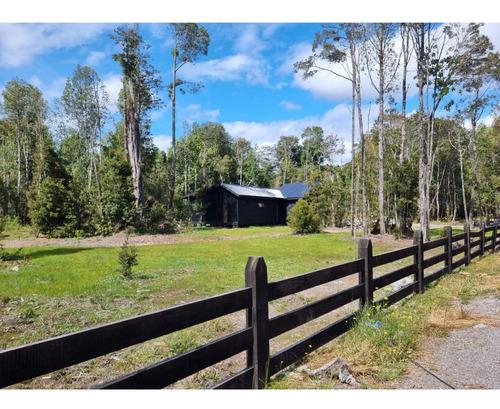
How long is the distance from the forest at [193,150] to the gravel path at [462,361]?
12.6 meters

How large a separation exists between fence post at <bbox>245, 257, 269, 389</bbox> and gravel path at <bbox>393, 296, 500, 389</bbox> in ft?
3.77

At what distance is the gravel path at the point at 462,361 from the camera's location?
2.71 meters

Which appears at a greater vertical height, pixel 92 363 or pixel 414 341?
pixel 414 341

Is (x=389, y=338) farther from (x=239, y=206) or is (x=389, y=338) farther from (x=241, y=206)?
(x=241, y=206)

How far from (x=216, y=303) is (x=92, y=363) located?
2.21 m

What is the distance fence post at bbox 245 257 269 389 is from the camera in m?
2.52

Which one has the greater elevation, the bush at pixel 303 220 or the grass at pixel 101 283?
the bush at pixel 303 220

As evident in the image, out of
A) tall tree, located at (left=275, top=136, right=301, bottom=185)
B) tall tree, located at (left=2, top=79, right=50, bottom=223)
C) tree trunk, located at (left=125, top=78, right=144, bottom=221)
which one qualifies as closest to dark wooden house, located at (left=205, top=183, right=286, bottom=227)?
→ tree trunk, located at (left=125, top=78, right=144, bottom=221)

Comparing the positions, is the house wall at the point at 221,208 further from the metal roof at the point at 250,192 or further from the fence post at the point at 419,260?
the fence post at the point at 419,260

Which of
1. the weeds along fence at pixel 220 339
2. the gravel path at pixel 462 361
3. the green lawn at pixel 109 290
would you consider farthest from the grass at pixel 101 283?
the gravel path at pixel 462 361

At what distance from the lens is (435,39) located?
17.2 meters

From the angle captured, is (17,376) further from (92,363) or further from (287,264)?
(287,264)

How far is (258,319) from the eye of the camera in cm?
255

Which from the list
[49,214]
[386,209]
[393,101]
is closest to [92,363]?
[49,214]
